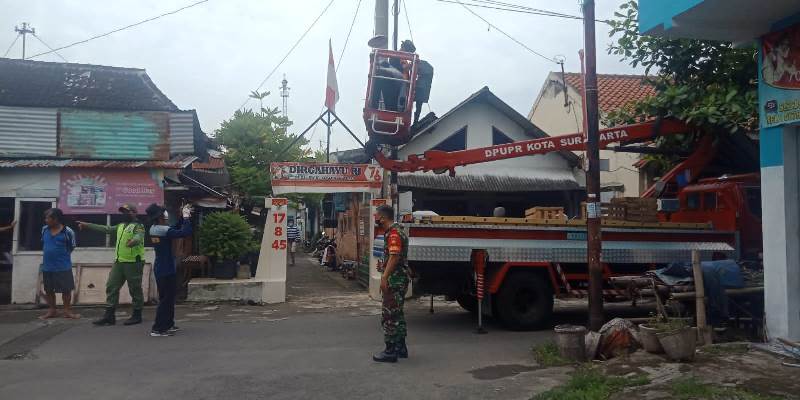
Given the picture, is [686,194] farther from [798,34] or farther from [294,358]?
[294,358]

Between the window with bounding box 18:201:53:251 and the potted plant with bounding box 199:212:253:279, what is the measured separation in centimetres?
284

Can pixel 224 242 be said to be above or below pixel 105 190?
below

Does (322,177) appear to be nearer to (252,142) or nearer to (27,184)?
(27,184)

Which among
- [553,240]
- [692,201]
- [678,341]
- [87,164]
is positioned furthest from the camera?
[87,164]

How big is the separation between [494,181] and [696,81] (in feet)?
18.7

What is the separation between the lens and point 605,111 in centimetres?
1780

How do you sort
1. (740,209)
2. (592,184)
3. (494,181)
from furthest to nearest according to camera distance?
(494,181) < (740,209) < (592,184)

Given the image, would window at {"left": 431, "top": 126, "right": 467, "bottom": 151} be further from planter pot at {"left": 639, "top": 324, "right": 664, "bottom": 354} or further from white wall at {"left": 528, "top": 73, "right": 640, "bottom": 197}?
planter pot at {"left": 639, "top": 324, "right": 664, "bottom": 354}

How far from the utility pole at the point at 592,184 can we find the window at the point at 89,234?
878 cm

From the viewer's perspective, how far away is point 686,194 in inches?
430

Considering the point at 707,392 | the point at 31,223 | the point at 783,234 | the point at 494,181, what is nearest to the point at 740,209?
the point at 783,234

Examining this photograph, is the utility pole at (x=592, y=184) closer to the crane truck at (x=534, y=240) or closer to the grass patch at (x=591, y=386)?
the crane truck at (x=534, y=240)

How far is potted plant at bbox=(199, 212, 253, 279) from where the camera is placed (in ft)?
40.0

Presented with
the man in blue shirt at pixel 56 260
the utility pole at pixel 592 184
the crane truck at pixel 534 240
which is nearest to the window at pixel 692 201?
the crane truck at pixel 534 240
